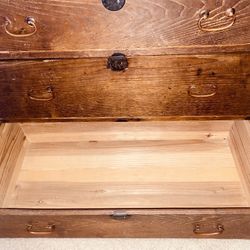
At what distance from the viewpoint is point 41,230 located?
0.78 m

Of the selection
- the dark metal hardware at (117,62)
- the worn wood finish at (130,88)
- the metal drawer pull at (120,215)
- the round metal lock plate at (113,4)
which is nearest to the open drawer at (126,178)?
the metal drawer pull at (120,215)

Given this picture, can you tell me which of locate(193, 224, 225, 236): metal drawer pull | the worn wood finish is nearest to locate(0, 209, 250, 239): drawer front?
locate(193, 224, 225, 236): metal drawer pull

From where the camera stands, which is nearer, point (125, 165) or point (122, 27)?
point (122, 27)

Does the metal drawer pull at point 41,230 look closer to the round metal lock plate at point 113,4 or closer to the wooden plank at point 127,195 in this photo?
the wooden plank at point 127,195

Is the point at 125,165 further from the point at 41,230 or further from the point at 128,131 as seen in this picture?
the point at 41,230

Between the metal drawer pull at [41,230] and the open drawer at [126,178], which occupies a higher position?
the open drawer at [126,178]

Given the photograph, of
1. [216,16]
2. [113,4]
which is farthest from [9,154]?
[216,16]

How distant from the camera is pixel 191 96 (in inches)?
31.2

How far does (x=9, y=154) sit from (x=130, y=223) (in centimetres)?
45

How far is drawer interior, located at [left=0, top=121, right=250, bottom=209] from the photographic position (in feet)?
2.81

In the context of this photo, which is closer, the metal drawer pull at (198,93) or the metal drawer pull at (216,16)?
the metal drawer pull at (216,16)

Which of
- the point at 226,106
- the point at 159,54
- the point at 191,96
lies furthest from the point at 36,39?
the point at 226,106

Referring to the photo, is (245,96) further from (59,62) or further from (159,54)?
(59,62)

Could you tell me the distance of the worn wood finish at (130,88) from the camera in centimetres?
74
